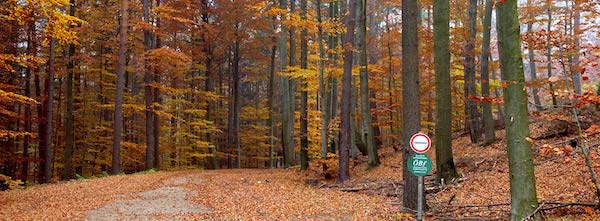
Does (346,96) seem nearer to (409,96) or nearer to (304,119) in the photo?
(304,119)

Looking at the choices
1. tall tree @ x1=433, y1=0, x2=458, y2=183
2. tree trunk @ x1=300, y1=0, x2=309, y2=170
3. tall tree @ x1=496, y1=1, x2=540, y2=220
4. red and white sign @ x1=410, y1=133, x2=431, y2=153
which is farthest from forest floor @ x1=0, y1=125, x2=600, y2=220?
tree trunk @ x1=300, y1=0, x2=309, y2=170

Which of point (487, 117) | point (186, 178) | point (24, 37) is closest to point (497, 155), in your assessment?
point (487, 117)

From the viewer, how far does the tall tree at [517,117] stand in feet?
20.2

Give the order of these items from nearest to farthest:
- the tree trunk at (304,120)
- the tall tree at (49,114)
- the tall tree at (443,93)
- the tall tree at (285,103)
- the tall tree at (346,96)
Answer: the tall tree at (443,93) < the tall tree at (346,96) < the tall tree at (49,114) < the tree trunk at (304,120) < the tall tree at (285,103)

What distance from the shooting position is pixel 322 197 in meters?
12.5

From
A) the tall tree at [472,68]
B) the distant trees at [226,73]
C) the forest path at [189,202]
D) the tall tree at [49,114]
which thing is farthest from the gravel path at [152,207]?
the tall tree at [472,68]

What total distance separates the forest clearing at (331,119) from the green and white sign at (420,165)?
34 mm

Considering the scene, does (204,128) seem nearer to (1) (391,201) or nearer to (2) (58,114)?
(2) (58,114)

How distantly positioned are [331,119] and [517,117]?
12.7 m

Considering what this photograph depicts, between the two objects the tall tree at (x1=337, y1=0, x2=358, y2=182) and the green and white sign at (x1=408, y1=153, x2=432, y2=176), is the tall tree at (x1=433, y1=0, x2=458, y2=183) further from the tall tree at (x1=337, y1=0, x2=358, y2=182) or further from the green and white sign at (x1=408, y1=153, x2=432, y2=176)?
the green and white sign at (x1=408, y1=153, x2=432, y2=176)

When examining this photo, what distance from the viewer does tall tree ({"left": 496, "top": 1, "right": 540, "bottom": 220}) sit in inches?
243

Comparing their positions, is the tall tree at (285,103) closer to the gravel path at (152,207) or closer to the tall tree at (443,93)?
the gravel path at (152,207)

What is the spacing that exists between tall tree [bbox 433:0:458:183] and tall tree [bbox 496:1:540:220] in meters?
4.67

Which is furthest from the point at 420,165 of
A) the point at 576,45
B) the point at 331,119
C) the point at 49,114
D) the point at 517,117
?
the point at 49,114
